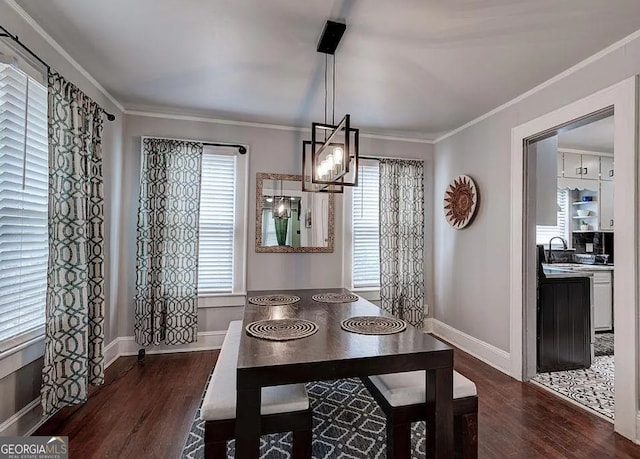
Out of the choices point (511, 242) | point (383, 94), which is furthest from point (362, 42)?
point (511, 242)

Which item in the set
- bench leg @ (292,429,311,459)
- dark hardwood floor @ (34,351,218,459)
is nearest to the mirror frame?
dark hardwood floor @ (34,351,218,459)

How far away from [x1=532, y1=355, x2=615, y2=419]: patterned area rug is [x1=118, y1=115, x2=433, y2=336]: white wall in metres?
2.26

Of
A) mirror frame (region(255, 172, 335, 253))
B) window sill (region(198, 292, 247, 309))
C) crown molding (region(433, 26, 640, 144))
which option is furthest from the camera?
mirror frame (region(255, 172, 335, 253))

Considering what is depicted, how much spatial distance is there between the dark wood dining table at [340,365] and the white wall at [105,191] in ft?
5.07

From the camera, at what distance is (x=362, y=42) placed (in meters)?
2.17

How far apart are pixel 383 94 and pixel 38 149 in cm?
269

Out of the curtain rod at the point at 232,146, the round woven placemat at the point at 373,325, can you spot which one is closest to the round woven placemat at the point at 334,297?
the round woven placemat at the point at 373,325

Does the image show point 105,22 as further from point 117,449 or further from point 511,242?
point 511,242

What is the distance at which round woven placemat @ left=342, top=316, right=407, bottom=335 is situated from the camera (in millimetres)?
1699

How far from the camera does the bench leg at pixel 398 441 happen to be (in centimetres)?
148

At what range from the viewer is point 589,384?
2.79 meters

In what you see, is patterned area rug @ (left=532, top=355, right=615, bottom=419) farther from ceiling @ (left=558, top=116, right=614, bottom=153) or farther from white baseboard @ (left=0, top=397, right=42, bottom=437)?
white baseboard @ (left=0, top=397, right=42, bottom=437)

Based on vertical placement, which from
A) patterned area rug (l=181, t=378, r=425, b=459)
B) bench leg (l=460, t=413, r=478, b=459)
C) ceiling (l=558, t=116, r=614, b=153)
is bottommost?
patterned area rug (l=181, t=378, r=425, b=459)

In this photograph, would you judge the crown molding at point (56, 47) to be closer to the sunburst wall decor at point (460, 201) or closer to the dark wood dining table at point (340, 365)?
the dark wood dining table at point (340, 365)
